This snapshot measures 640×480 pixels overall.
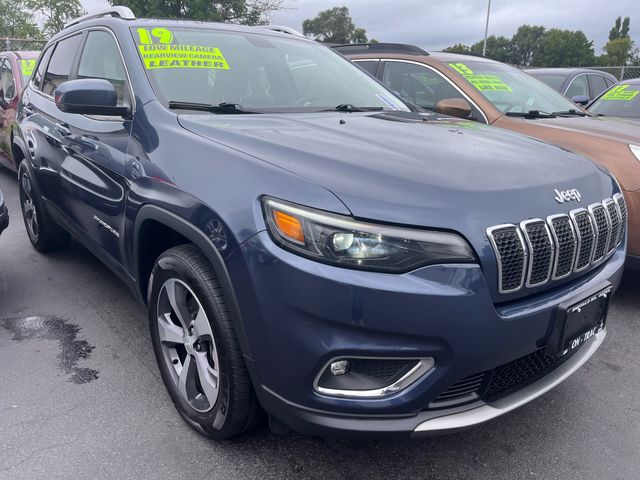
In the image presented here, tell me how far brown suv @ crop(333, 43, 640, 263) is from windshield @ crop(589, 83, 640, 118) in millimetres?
1169

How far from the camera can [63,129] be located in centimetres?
338

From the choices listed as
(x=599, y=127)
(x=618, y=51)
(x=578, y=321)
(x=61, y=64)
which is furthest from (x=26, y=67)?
(x=618, y=51)

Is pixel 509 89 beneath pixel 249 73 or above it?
beneath

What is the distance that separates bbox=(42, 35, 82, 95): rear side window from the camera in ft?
12.3

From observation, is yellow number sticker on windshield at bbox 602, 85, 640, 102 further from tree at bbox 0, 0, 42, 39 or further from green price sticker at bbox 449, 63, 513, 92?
tree at bbox 0, 0, 42, 39

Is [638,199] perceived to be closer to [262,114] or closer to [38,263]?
[262,114]

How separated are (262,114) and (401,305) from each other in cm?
136

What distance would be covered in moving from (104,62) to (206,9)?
42.8ft

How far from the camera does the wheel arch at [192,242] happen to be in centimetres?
187

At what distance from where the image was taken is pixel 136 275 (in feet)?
8.54

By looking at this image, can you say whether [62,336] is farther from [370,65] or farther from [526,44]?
[526,44]

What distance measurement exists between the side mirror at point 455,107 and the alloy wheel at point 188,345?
296 centimetres

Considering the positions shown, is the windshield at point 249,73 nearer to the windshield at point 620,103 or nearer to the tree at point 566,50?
the windshield at point 620,103

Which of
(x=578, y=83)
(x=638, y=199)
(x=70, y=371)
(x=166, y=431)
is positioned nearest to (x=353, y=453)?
(x=166, y=431)
